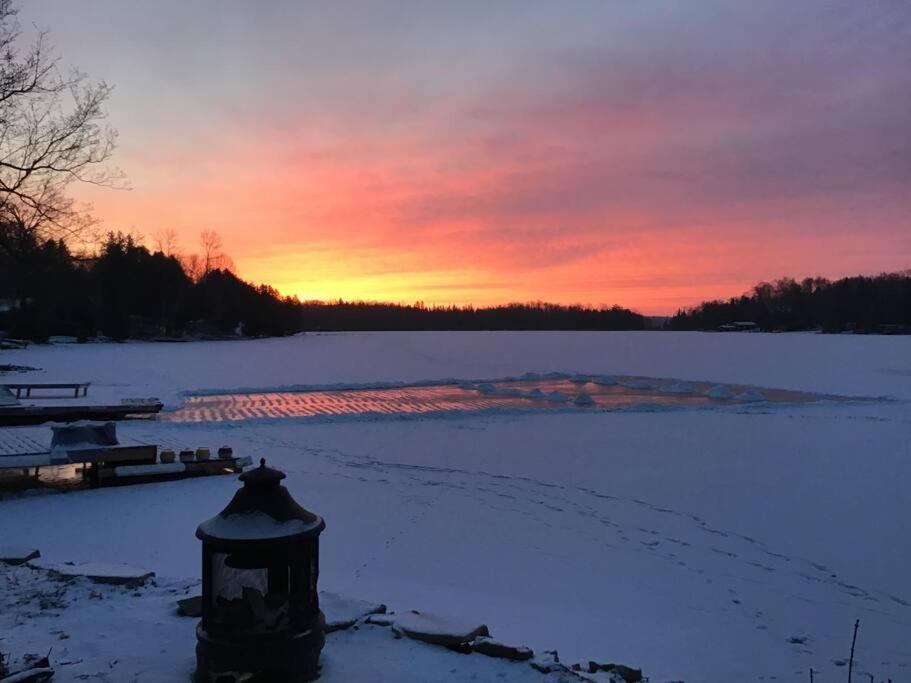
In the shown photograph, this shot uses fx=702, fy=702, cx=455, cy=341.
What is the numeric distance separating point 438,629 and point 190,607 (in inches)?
60.5

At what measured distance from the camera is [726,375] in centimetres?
2606

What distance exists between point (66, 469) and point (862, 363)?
3328 centimetres

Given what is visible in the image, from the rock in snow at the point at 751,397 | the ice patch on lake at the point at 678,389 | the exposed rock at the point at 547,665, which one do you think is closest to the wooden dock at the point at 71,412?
the exposed rock at the point at 547,665

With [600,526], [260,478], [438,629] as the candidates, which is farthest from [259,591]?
[600,526]

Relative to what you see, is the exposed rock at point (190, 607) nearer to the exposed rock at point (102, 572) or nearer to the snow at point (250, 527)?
the exposed rock at point (102, 572)

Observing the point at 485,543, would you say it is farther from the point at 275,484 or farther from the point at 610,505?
the point at 275,484

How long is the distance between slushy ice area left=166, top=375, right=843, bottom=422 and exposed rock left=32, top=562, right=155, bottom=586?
9264mm

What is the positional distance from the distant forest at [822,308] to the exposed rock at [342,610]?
92.9 meters

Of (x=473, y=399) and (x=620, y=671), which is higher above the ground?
(x=473, y=399)

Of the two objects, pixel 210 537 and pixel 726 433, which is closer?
pixel 210 537

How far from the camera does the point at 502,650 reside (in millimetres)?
→ 3768

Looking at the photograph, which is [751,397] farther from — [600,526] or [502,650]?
[502,650]

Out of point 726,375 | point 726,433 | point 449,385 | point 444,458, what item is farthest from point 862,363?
point 444,458

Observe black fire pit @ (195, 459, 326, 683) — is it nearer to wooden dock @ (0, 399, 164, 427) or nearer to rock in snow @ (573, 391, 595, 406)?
wooden dock @ (0, 399, 164, 427)
